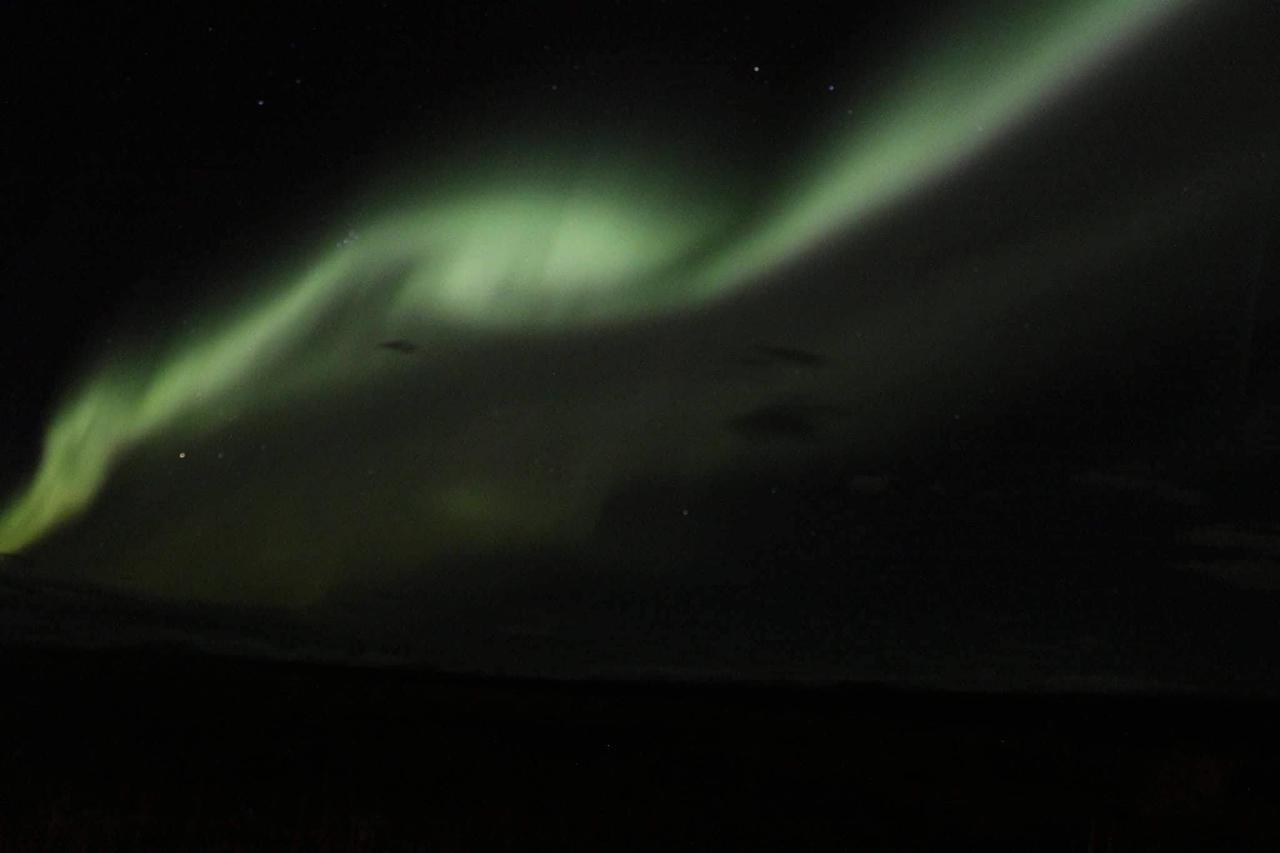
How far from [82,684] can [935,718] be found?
89.7ft

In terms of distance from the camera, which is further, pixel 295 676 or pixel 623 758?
pixel 295 676

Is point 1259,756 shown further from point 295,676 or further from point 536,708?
point 295,676

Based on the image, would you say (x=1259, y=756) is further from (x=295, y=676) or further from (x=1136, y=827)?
(x=295, y=676)

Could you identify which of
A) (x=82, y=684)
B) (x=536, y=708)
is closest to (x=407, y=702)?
(x=536, y=708)

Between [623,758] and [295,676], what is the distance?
2761 cm

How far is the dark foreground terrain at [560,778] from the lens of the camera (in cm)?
1406

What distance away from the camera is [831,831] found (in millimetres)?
15664

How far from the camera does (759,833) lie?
1496 centimetres

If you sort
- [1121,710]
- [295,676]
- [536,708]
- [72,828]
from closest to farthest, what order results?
[72,828] → [536,708] → [295,676] → [1121,710]

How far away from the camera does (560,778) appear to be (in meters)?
20.2

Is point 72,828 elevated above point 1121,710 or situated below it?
below

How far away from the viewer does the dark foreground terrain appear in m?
14.1

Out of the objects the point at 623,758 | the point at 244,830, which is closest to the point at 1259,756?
the point at 623,758

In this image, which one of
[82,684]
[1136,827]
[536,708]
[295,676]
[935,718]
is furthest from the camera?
[295,676]
